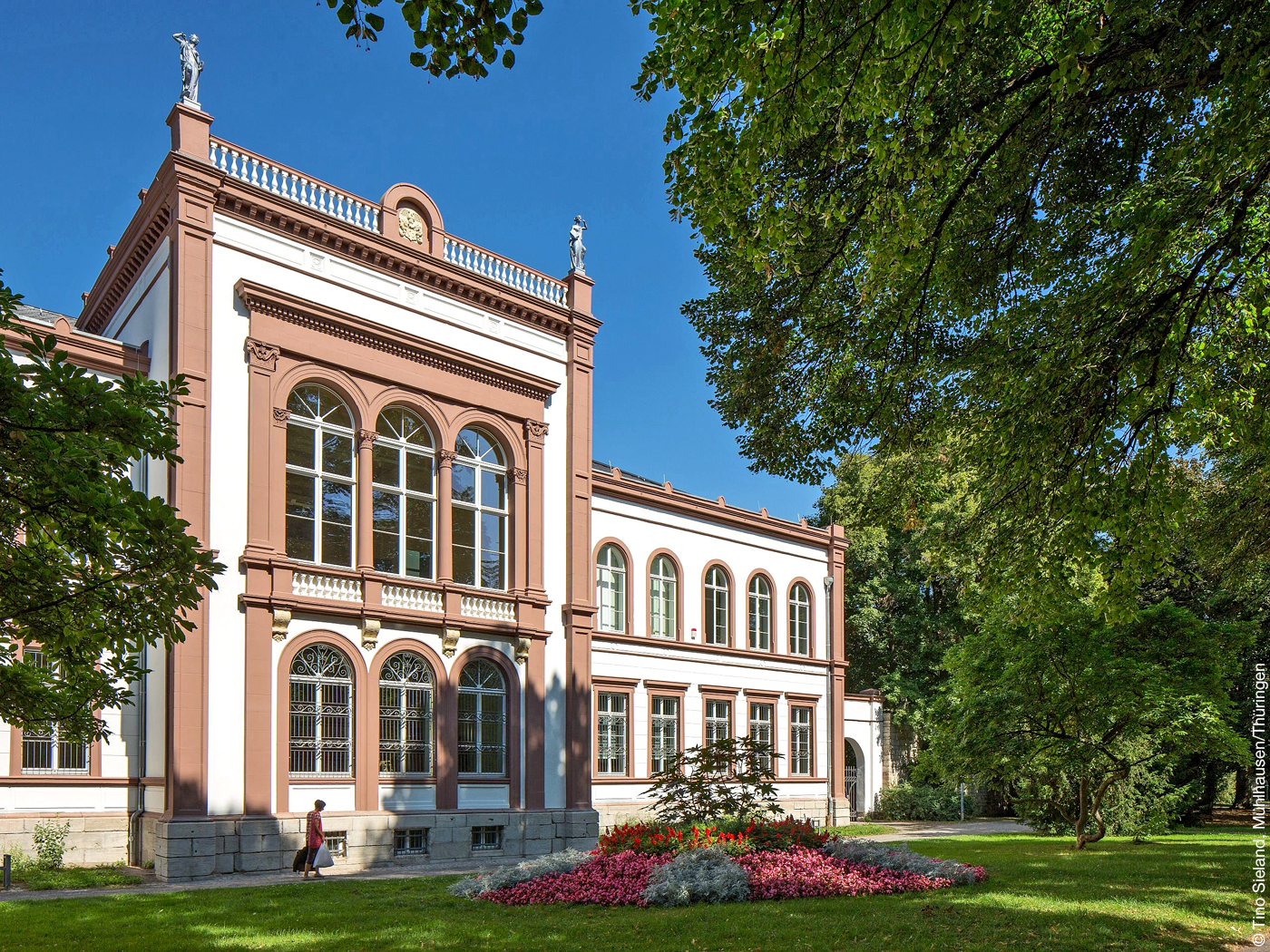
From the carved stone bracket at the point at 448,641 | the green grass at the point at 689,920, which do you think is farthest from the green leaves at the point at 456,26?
the carved stone bracket at the point at 448,641

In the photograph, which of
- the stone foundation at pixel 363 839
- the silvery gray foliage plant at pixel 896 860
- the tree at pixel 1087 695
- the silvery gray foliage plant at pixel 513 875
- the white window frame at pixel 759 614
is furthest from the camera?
the white window frame at pixel 759 614

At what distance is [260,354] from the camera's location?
65.6 ft

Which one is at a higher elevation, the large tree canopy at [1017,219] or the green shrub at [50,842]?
the large tree canopy at [1017,219]

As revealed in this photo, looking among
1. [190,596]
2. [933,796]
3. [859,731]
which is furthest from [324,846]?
[933,796]

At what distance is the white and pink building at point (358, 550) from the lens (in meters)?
18.6

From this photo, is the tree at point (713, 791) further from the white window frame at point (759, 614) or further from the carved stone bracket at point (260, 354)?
the white window frame at point (759, 614)

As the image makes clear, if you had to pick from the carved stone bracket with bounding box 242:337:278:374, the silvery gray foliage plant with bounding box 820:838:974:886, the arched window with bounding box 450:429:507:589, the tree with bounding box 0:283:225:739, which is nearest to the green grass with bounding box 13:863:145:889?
the arched window with bounding box 450:429:507:589

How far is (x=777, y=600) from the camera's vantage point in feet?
110

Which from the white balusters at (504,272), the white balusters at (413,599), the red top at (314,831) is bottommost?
the red top at (314,831)

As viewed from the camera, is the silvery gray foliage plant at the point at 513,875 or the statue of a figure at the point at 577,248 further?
the statue of a figure at the point at 577,248

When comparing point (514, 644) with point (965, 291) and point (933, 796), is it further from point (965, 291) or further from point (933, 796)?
point (933, 796)

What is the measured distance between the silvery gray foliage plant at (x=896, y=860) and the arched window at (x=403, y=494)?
34.0 feet

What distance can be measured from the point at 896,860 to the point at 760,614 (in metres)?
18.2

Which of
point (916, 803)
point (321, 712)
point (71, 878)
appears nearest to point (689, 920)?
point (71, 878)
